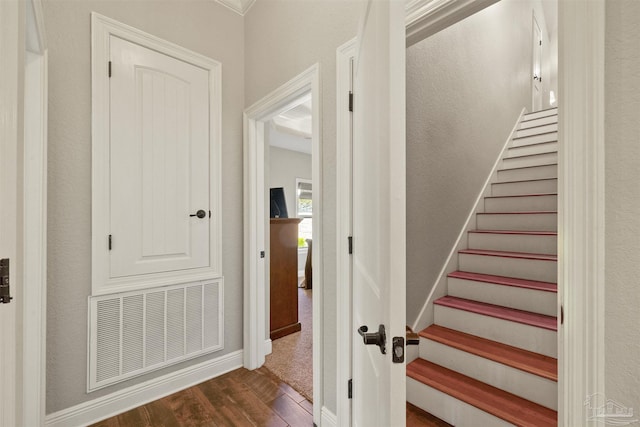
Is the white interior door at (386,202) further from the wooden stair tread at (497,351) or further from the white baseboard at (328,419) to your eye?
the wooden stair tread at (497,351)

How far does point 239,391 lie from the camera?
2021 mm

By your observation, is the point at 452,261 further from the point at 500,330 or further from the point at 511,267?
the point at 500,330

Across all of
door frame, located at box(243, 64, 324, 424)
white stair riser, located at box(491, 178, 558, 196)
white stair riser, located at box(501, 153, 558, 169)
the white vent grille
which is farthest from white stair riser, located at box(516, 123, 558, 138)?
the white vent grille

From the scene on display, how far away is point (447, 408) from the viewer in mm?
1609

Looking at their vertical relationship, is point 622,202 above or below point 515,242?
above

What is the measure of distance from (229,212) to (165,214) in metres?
0.48

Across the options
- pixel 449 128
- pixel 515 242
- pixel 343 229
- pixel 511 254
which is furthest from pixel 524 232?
pixel 343 229

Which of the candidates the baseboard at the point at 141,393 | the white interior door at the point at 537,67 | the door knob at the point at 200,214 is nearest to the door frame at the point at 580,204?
the door knob at the point at 200,214

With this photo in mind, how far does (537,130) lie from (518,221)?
178 cm

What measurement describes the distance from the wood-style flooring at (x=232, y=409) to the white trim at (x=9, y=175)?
3.80 feet

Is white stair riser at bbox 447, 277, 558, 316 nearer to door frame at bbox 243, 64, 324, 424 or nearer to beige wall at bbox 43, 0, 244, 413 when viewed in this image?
door frame at bbox 243, 64, 324, 424

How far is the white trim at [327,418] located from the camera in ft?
5.21

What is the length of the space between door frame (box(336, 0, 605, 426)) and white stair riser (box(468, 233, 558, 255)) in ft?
6.03

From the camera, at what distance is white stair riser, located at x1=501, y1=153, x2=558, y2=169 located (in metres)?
2.99
